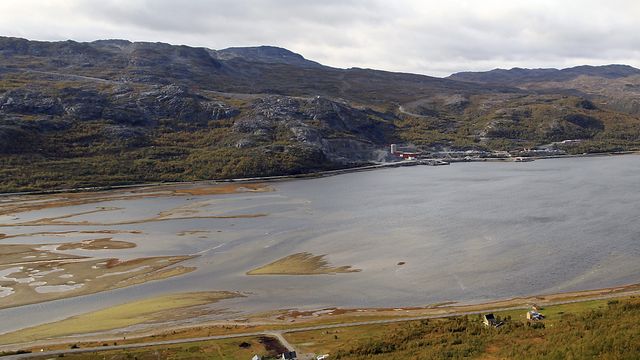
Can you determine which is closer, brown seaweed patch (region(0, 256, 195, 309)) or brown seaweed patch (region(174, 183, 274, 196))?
brown seaweed patch (region(0, 256, 195, 309))

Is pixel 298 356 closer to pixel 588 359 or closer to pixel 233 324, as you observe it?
pixel 233 324

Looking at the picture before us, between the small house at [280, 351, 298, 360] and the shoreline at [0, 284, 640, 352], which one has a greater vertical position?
the small house at [280, 351, 298, 360]

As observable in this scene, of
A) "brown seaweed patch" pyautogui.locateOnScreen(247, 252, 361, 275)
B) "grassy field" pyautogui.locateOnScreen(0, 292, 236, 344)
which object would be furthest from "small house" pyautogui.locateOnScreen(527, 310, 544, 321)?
"grassy field" pyautogui.locateOnScreen(0, 292, 236, 344)

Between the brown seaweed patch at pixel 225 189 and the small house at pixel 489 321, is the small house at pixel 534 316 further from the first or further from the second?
the brown seaweed patch at pixel 225 189

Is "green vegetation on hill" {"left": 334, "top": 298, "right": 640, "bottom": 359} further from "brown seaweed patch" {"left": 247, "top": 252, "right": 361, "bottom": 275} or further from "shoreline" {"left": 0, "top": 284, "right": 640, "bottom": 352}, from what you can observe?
"brown seaweed patch" {"left": 247, "top": 252, "right": 361, "bottom": 275}

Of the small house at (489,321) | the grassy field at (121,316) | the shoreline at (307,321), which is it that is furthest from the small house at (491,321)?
the grassy field at (121,316)

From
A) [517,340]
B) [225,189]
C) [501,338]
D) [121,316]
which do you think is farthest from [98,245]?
[517,340]

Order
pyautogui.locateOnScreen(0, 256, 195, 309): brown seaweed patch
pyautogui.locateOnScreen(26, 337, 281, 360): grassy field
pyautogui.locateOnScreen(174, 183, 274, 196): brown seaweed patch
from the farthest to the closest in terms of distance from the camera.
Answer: pyautogui.locateOnScreen(174, 183, 274, 196): brown seaweed patch, pyautogui.locateOnScreen(0, 256, 195, 309): brown seaweed patch, pyautogui.locateOnScreen(26, 337, 281, 360): grassy field
